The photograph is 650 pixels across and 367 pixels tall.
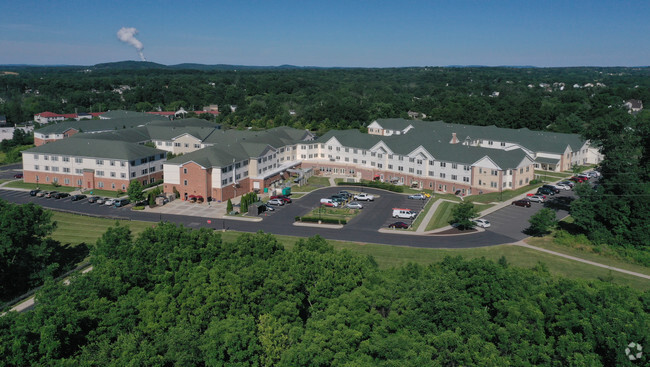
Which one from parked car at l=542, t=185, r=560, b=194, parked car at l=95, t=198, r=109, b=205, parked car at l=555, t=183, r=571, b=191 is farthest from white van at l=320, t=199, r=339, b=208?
parked car at l=555, t=183, r=571, b=191

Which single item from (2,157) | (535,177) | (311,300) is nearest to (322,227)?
(311,300)

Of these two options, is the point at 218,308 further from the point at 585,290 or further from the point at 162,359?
the point at 585,290

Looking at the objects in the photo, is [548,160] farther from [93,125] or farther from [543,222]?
[93,125]

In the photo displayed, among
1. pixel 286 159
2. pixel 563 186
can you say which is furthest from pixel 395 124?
pixel 563 186

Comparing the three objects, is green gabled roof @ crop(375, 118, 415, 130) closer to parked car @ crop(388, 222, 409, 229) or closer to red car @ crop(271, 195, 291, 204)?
red car @ crop(271, 195, 291, 204)

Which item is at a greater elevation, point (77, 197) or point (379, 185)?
point (379, 185)

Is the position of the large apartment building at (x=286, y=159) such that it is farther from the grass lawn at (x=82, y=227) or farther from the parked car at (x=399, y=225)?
the parked car at (x=399, y=225)
